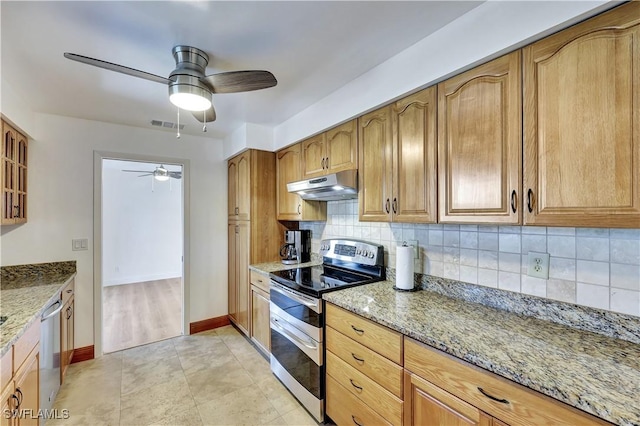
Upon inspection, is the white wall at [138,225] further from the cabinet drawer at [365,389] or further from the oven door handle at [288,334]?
the cabinet drawer at [365,389]

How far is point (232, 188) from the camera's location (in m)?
3.56

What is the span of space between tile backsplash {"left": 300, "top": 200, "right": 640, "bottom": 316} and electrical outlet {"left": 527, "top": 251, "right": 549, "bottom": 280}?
0.7 inches

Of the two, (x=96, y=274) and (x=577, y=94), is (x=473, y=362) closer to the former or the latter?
(x=577, y=94)

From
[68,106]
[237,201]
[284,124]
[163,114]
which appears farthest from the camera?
[237,201]

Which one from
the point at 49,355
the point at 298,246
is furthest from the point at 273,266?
the point at 49,355

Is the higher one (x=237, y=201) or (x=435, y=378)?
(x=237, y=201)

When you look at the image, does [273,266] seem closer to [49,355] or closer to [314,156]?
[314,156]

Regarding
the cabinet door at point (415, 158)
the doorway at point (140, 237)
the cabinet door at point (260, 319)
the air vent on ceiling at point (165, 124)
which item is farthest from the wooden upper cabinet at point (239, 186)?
the cabinet door at point (415, 158)

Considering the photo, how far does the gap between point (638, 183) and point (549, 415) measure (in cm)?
85

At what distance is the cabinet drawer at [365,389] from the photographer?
143 centimetres

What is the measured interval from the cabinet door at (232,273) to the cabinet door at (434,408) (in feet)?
8.30

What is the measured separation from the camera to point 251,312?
3.03 metres

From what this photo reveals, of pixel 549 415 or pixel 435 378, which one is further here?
pixel 435 378

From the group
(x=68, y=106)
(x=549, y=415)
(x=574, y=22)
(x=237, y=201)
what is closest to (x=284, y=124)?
(x=237, y=201)
